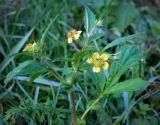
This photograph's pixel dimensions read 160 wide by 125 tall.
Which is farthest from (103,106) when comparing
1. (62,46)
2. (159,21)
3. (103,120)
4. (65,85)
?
(159,21)

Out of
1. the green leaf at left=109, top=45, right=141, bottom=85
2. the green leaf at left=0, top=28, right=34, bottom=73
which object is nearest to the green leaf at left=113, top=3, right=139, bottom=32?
the green leaf at left=0, top=28, right=34, bottom=73

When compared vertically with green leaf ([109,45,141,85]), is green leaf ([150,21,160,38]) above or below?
above

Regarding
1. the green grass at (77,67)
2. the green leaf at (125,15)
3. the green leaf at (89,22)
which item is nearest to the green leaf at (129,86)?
the green grass at (77,67)

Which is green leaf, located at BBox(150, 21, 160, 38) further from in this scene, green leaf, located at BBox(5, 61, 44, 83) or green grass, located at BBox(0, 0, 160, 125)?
Answer: green leaf, located at BBox(5, 61, 44, 83)

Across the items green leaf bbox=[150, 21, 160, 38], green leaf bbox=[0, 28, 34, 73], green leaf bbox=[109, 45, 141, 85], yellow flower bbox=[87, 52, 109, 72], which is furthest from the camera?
green leaf bbox=[150, 21, 160, 38]

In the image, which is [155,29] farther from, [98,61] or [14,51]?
[98,61]

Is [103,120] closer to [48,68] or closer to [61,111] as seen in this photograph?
[61,111]

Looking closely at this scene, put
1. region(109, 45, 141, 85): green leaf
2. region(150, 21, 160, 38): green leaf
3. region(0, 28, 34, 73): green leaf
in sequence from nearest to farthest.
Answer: region(109, 45, 141, 85): green leaf → region(0, 28, 34, 73): green leaf → region(150, 21, 160, 38): green leaf

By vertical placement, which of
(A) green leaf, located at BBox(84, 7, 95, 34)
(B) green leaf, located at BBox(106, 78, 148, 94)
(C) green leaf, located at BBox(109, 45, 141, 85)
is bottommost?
(B) green leaf, located at BBox(106, 78, 148, 94)

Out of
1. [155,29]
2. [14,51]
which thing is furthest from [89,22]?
[155,29]
